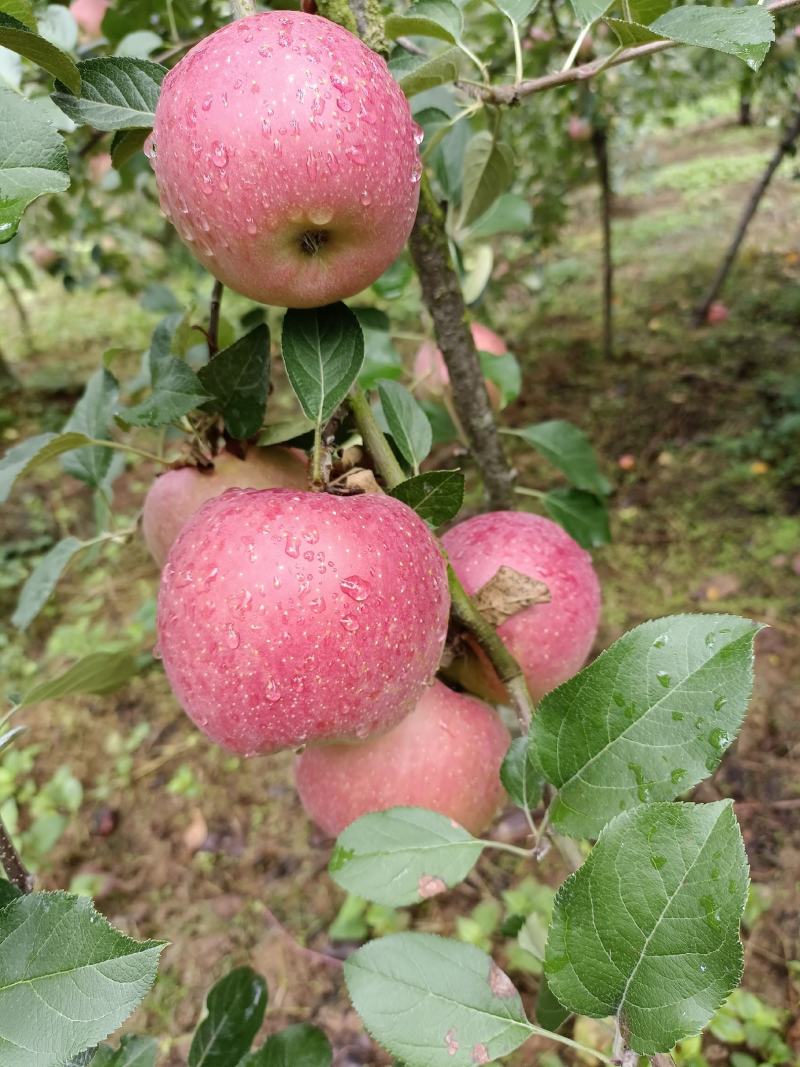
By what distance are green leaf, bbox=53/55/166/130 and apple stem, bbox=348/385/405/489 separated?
0.75ft

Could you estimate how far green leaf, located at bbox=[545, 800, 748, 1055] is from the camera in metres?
0.34

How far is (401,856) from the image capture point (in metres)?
0.50

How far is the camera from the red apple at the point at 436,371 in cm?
110

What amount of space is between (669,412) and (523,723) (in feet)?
6.31

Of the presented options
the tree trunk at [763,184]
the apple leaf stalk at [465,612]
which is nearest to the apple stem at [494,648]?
the apple leaf stalk at [465,612]

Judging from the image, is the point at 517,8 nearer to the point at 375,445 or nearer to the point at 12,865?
the point at 375,445

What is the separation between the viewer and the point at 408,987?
0.44m

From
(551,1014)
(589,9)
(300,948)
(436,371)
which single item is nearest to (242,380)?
(589,9)

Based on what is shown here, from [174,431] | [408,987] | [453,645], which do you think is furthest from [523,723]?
[174,431]

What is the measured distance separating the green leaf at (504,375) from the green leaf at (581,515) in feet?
0.57

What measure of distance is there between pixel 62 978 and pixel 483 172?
78 centimetres

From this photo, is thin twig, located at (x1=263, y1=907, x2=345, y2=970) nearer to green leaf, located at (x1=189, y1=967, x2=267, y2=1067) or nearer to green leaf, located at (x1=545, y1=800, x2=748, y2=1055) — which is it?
green leaf, located at (x1=189, y1=967, x2=267, y2=1067)

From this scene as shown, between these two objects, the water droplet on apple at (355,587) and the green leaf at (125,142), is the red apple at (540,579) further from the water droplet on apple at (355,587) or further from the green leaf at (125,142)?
the green leaf at (125,142)

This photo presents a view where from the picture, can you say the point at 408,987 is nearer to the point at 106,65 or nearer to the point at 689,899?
the point at 689,899
